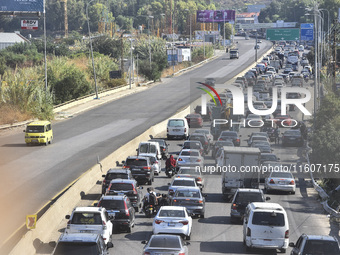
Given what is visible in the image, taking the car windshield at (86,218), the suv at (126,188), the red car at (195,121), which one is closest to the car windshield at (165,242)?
the car windshield at (86,218)

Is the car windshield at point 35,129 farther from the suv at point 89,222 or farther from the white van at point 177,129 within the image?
the suv at point 89,222

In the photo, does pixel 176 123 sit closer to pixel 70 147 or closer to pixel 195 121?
pixel 195 121

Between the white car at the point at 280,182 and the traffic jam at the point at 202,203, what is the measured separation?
0.05 m

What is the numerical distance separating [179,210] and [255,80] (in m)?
79.7

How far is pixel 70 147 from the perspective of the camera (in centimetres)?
5234

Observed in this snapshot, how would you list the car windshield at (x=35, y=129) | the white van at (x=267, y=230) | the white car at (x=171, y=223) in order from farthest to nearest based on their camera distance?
the car windshield at (x=35, y=129) → the white car at (x=171, y=223) → the white van at (x=267, y=230)

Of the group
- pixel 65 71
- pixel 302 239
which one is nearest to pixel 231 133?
pixel 302 239

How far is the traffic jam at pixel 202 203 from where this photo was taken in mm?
23441

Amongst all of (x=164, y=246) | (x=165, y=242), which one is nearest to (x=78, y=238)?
(x=164, y=246)

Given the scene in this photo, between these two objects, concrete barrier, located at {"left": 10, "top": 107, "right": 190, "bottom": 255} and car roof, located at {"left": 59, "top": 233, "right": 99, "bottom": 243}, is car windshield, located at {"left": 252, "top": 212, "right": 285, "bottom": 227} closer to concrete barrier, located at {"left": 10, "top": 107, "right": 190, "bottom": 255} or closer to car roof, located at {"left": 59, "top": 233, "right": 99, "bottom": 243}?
car roof, located at {"left": 59, "top": 233, "right": 99, "bottom": 243}

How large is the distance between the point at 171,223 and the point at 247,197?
4.95 m

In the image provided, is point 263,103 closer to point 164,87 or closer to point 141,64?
point 164,87

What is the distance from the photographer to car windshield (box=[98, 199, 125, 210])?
27.5 m

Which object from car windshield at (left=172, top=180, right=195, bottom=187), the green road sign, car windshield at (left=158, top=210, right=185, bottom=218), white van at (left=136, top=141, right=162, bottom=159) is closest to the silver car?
car windshield at (left=158, top=210, right=185, bottom=218)
